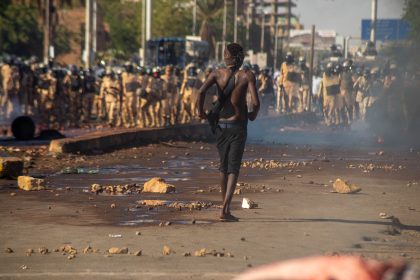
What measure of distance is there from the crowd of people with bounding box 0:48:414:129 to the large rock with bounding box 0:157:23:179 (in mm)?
15841

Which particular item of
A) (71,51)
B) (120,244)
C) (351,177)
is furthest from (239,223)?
(71,51)

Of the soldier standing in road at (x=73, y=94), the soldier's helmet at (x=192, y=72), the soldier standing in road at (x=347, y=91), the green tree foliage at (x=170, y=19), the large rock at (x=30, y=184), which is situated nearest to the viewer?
the large rock at (x=30, y=184)

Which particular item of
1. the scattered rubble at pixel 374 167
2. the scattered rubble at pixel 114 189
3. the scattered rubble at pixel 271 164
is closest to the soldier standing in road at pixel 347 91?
the scattered rubble at pixel 271 164

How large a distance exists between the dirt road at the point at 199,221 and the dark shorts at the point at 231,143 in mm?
→ 554

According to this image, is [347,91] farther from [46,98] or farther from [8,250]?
[8,250]

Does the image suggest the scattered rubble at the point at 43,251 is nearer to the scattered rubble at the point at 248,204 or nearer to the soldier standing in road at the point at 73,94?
the scattered rubble at the point at 248,204

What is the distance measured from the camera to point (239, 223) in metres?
10.7

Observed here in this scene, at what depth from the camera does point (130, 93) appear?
31812 mm

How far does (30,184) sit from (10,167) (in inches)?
60.1

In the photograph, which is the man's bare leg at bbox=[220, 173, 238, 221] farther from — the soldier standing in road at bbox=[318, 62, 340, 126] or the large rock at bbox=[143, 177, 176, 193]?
the soldier standing in road at bbox=[318, 62, 340, 126]

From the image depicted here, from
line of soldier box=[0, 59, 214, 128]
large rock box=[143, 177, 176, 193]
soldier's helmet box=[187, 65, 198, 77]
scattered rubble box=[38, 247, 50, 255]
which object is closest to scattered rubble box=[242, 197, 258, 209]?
large rock box=[143, 177, 176, 193]

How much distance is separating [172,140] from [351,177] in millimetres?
10261

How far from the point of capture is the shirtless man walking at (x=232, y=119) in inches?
423

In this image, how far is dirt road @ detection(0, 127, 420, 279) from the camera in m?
8.25
